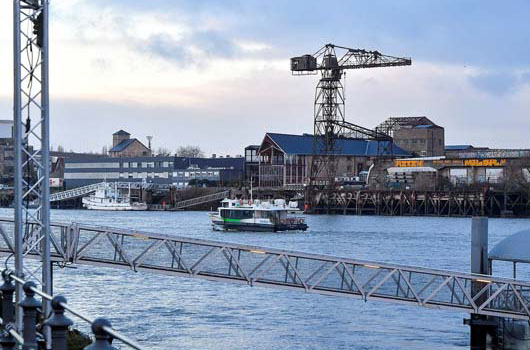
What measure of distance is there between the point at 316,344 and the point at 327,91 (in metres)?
104

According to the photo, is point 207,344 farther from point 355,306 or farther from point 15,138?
point 15,138

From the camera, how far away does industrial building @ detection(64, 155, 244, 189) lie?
7298 inches

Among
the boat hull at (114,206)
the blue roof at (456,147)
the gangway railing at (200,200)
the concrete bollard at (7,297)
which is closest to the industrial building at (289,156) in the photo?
the gangway railing at (200,200)

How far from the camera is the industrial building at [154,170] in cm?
18538

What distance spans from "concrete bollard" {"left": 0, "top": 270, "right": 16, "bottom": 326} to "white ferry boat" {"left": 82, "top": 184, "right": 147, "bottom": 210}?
164 meters

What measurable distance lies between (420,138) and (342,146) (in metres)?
23.4

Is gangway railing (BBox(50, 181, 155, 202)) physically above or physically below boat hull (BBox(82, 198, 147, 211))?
above

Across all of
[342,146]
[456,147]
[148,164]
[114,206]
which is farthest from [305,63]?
[456,147]

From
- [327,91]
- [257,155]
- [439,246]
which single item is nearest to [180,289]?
[439,246]

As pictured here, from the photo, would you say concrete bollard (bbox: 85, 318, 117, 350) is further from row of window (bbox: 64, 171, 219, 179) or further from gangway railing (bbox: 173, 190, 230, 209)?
row of window (bbox: 64, 171, 219, 179)

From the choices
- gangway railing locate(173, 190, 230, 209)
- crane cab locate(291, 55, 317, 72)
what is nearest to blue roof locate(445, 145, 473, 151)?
gangway railing locate(173, 190, 230, 209)

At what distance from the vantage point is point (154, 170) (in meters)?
190

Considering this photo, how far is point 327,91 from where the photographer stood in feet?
437

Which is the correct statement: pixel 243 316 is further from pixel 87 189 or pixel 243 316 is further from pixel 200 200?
pixel 87 189
